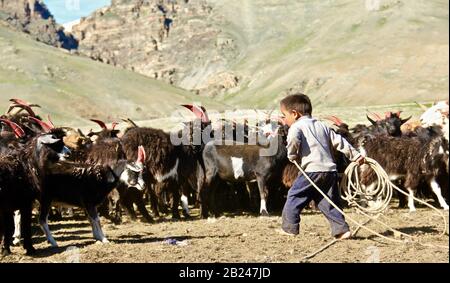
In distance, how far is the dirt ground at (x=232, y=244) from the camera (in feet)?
25.0

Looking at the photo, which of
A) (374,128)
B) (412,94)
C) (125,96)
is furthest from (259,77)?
(374,128)

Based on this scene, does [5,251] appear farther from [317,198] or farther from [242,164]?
[242,164]

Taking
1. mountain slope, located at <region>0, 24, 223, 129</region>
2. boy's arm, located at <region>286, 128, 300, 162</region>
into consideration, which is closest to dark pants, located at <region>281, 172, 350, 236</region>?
boy's arm, located at <region>286, 128, 300, 162</region>

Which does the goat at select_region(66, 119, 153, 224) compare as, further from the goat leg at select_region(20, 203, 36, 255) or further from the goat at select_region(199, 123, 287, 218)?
the goat leg at select_region(20, 203, 36, 255)


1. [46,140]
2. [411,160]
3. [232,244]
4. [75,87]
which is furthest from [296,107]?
[75,87]

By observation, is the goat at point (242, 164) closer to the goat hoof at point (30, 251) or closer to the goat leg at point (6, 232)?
the goat hoof at point (30, 251)

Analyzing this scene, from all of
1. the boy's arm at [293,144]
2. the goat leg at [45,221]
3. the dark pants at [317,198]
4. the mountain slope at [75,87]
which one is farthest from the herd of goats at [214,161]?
the mountain slope at [75,87]

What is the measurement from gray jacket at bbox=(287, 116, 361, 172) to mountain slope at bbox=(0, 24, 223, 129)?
59.9 m

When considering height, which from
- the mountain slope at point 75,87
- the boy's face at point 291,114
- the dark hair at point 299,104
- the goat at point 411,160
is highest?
the mountain slope at point 75,87

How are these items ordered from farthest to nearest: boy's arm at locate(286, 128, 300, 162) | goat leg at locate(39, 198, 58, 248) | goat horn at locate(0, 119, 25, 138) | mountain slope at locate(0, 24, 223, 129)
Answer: mountain slope at locate(0, 24, 223, 129)
goat horn at locate(0, 119, 25, 138)
goat leg at locate(39, 198, 58, 248)
boy's arm at locate(286, 128, 300, 162)

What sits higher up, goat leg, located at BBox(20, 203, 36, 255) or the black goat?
the black goat

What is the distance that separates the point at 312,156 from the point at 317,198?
2.32ft

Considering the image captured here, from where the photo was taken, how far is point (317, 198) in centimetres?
877

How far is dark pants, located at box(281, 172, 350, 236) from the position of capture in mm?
8427
